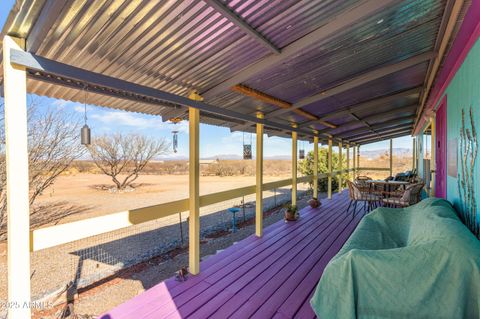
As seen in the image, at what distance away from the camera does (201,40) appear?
1972 mm

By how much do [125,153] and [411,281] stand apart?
15691 millimetres

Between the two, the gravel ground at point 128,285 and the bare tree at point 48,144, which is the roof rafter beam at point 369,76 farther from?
the bare tree at point 48,144

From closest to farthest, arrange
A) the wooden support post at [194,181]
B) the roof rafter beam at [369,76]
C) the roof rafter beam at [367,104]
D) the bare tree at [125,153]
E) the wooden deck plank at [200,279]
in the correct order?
1. the wooden deck plank at [200,279]
2. the wooden support post at [194,181]
3. the roof rafter beam at [369,76]
4. the roof rafter beam at [367,104]
5. the bare tree at [125,153]

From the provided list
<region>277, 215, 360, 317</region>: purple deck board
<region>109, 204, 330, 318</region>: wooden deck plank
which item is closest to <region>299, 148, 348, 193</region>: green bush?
<region>109, 204, 330, 318</region>: wooden deck plank

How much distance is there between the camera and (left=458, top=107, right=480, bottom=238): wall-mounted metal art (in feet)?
6.02

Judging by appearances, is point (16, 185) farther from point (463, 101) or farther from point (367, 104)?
point (367, 104)

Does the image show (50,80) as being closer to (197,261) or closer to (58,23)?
(58,23)

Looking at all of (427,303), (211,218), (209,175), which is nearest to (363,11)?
(427,303)

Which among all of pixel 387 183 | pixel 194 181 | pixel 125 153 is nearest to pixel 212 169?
pixel 125 153

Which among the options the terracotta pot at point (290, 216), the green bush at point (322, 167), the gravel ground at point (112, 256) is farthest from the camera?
the green bush at point (322, 167)

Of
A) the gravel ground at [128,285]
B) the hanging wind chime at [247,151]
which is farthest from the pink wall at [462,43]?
the gravel ground at [128,285]

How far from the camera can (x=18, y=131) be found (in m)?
1.62

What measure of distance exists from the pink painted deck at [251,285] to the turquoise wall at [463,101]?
165 cm

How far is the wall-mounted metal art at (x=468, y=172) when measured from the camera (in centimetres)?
184
